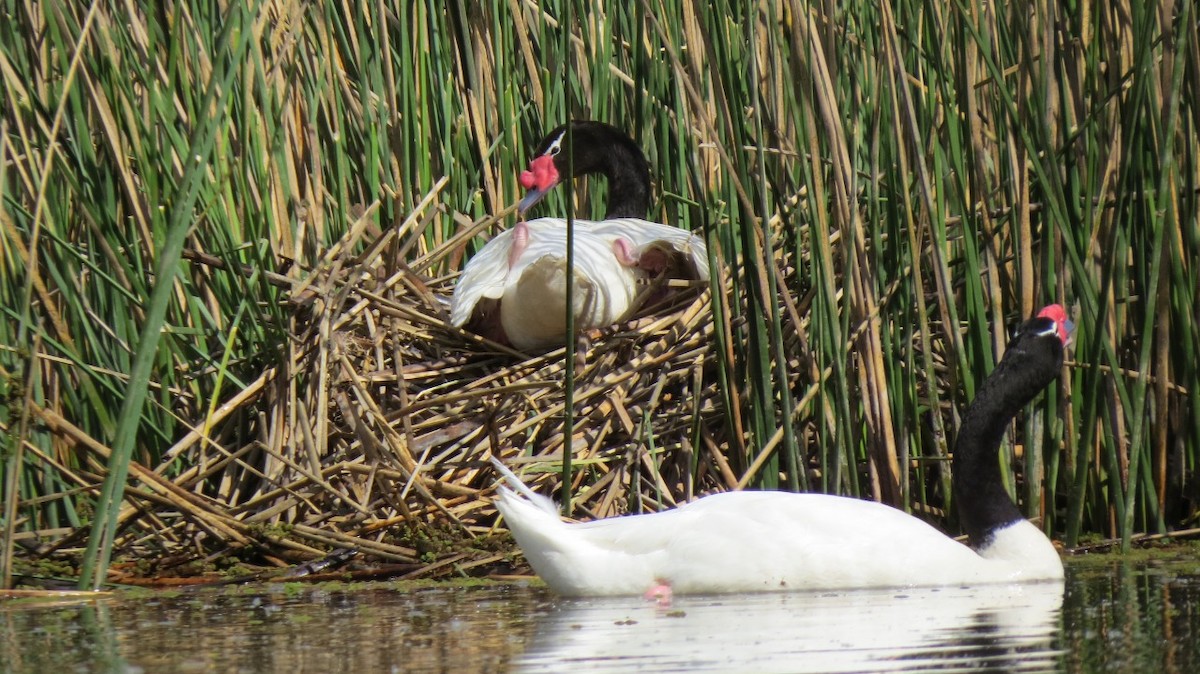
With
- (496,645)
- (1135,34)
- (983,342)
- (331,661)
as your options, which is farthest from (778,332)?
(331,661)

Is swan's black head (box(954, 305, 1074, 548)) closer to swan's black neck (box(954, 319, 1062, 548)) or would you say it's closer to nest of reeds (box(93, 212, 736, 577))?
swan's black neck (box(954, 319, 1062, 548))

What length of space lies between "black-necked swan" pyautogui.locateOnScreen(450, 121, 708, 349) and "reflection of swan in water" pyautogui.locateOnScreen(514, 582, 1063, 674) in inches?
74.1

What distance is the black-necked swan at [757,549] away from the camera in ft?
12.8

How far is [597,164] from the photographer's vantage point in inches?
255

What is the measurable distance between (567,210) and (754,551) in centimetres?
94

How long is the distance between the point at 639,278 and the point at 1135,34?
2329mm

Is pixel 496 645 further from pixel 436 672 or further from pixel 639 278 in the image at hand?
pixel 639 278

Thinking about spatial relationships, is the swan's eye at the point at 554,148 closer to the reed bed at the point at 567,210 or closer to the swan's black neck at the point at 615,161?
the swan's black neck at the point at 615,161

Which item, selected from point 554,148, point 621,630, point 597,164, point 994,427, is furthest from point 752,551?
point 597,164

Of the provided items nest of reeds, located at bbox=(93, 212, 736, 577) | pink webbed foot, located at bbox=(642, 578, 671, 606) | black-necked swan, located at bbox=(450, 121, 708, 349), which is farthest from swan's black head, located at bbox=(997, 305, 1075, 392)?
black-necked swan, located at bbox=(450, 121, 708, 349)

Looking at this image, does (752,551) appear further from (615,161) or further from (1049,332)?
(615,161)

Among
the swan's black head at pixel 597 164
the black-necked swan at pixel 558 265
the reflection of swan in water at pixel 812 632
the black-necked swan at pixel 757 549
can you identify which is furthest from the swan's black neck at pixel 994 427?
the swan's black head at pixel 597 164

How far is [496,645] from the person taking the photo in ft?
10.0

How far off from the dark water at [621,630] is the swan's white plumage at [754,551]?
0.23ft
